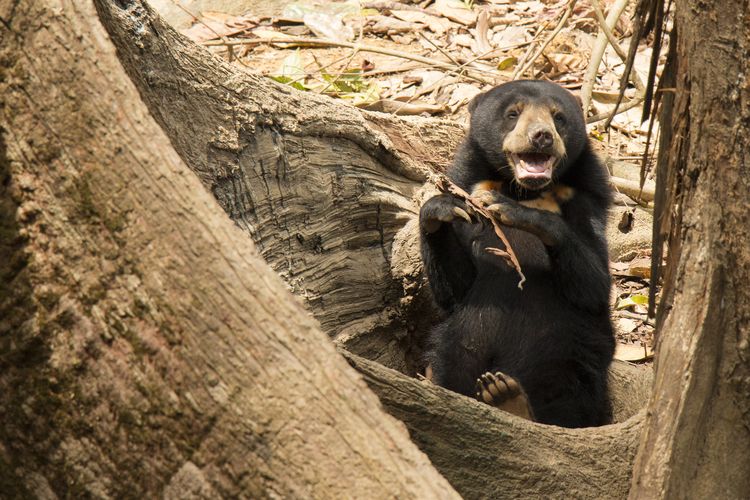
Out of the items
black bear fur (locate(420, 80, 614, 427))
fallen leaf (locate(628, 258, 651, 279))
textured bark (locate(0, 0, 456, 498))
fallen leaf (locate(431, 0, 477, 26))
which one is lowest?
textured bark (locate(0, 0, 456, 498))

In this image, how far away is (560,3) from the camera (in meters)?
9.02

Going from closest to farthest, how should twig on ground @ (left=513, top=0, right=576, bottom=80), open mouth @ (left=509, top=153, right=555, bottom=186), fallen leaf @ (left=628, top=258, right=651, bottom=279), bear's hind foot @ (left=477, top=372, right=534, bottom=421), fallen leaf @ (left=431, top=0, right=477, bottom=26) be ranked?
bear's hind foot @ (left=477, top=372, right=534, bottom=421) → open mouth @ (left=509, top=153, right=555, bottom=186) → twig on ground @ (left=513, top=0, right=576, bottom=80) → fallen leaf @ (left=628, top=258, right=651, bottom=279) → fallen leaf @ (left=431, top=0, right=477, bottom=26)

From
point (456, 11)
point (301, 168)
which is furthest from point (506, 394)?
point (456, 11)

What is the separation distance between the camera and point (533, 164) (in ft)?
16.7

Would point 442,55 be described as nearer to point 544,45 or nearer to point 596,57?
point 544,45

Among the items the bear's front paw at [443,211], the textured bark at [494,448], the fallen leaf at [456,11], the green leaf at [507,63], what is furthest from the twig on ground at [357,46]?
the textured bark at [494,448]

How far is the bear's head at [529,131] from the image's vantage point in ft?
16.3

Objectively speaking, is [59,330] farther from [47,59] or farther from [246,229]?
[246,229]

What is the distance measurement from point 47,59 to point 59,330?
2.07 ft

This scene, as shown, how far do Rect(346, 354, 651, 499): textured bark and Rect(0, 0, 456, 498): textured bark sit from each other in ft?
3.60

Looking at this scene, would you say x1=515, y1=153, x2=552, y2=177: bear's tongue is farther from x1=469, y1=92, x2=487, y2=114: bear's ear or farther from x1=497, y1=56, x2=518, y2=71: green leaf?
x1=497, y1=56, x2=518, y2=71: green leaf

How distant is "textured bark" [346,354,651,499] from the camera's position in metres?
3.36

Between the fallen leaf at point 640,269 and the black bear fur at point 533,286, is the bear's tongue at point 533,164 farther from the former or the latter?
the fallen leaf at point 640,269

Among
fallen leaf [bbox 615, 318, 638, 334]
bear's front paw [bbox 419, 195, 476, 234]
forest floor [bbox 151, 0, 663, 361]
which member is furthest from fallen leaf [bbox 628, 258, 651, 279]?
bear's front paw [bbox 419, 195, 476, 234]
